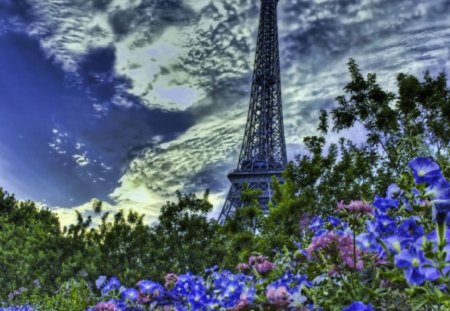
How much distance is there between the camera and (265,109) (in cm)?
4209

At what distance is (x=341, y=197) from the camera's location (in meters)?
11.0

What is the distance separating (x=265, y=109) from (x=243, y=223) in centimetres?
2810

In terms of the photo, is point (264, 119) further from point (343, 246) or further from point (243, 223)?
point (343, 246)

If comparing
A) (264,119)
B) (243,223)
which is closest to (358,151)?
(243,223)

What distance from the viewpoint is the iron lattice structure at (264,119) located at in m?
36.1

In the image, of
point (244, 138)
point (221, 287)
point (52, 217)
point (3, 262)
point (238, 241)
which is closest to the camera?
point (221, 287)

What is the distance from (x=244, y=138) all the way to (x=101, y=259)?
26.1m

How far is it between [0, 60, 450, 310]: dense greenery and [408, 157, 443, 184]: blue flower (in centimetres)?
620

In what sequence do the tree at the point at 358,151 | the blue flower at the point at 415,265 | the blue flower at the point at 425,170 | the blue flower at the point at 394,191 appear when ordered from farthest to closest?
the tree at the point at 358,151 → the blue flower at the point at 394,191 → the blue flower at the point at 425,170 → the blue flower at the point at 415,265

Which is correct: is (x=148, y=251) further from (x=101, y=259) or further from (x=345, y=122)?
A: (x=345, y=122)

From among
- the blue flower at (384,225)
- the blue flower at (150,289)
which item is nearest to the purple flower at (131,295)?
the blue flower at (150,289)

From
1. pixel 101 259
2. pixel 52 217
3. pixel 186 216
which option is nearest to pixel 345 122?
pixel 186 216

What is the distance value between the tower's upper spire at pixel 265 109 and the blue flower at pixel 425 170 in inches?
1365

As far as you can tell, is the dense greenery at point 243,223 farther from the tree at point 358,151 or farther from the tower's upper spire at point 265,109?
the tower's upper spire at point 265,109
